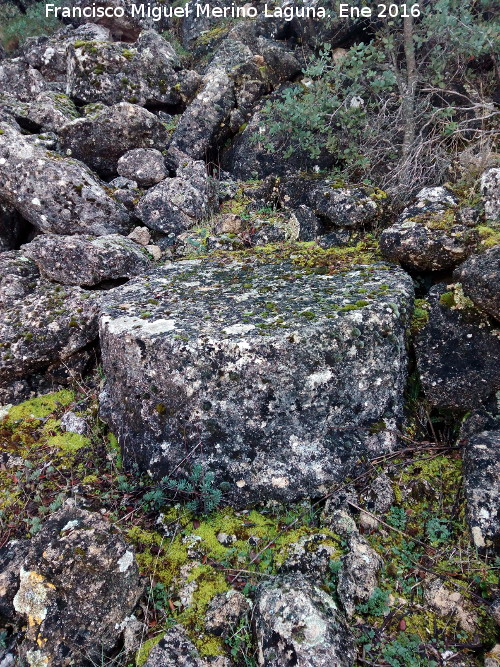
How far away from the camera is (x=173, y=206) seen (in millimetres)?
6535

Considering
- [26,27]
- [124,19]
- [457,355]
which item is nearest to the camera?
[457,355]

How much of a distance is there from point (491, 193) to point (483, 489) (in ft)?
10.4

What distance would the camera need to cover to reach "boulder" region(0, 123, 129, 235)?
6148mm

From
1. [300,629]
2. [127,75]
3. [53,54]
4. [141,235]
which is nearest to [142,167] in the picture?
[141,235]

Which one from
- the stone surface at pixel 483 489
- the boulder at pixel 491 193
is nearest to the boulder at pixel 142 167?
the boulder at pixel 491 193

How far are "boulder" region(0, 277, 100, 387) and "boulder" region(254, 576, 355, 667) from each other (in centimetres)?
338

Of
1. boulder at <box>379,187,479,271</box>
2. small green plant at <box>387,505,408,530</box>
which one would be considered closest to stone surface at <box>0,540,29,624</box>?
small green plant at <box>387,505,408,530</box>

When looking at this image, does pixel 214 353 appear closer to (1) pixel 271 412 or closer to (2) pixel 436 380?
(1) pixel 271 412

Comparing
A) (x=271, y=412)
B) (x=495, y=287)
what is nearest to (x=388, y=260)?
(x=495, y=287)

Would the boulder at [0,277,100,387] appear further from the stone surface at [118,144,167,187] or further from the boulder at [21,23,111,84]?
the boulder at [21,23,111,84]

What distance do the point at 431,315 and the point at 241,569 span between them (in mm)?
2646

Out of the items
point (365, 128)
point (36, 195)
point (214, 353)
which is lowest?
point (214, 353)

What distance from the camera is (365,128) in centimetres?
633

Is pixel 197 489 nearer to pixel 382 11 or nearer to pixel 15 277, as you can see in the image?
pixel 15 277
